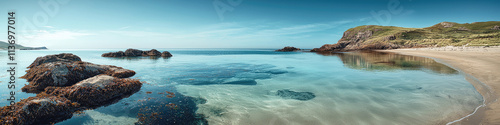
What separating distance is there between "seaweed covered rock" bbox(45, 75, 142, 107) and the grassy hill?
2897 inches

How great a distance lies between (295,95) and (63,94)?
10.6m

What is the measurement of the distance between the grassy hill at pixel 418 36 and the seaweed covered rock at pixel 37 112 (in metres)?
75.0

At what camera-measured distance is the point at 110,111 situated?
666 centimetres

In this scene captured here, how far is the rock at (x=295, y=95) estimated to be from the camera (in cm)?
873

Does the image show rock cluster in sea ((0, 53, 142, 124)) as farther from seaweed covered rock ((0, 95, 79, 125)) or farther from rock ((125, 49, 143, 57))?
rock ((125, 49, 143, 57))

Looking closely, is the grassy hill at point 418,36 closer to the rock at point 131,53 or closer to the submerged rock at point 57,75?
the submerged rock at point 57,75

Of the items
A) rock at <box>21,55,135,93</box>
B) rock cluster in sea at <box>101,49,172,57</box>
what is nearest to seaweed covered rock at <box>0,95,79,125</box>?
rock at <box>21,55,135,93</box>

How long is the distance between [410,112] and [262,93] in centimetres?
622

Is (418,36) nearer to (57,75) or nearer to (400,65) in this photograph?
(400,65)

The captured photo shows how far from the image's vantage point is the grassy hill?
56.1 m

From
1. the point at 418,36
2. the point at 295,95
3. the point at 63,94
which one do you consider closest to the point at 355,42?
the point at 418,36

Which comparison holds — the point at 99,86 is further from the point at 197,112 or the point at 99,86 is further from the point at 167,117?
the point at 197,112

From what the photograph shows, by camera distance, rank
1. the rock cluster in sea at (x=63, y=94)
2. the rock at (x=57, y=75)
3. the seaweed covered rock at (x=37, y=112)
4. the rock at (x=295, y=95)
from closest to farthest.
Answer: the seaweed covered rock at (x=37, y=112)
the rock cluster in sea at (x=63, y=94)
the rock at (x=295, y=95)
the rock at (x=57, y=75)

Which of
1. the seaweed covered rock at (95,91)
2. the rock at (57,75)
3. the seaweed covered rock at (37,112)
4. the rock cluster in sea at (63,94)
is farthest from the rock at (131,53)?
the seaweed covered rock at (37,112)
